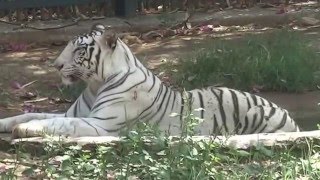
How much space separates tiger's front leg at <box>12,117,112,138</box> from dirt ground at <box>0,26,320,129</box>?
5.00ft

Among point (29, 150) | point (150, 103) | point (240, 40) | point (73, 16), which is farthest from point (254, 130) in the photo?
point (73, 16)

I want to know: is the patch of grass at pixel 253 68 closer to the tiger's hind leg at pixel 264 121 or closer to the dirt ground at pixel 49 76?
the dirt ground at pixel 49 76

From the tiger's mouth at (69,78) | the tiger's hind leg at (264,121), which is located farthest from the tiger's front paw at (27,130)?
the tiger's hind leg at (264,121)

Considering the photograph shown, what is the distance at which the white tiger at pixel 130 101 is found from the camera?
546cm

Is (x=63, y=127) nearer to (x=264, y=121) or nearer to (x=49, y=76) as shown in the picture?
(x=264, y=121)

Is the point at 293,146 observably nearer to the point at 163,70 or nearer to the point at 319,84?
the point at 319,84

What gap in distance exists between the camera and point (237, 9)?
38.3 feet

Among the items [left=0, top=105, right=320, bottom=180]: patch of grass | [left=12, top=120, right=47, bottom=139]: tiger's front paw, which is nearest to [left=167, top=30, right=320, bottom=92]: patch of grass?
[left=12, top=120, right=47, bottom=139]: tiger's front paw

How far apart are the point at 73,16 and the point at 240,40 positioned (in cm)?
242

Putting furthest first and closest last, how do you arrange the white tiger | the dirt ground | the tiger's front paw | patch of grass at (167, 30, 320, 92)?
1. patch of grass at (167, 30, 320, 92)
2. the dirt ground
3. the white tiger
4. the tiger's front paw

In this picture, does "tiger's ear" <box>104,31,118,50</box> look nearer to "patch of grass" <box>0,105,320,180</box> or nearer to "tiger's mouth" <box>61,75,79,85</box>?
"tiger's mouth" <box>61,75,79,85</box>

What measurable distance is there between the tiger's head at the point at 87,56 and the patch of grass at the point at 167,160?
1047 millimetres

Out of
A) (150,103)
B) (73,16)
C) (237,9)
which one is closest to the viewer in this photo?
(150,103)

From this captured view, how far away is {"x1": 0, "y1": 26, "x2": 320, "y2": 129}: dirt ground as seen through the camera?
23.1 ft
